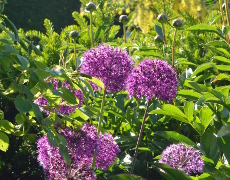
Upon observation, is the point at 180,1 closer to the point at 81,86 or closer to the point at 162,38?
the point at 162,38

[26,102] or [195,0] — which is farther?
[195,0]

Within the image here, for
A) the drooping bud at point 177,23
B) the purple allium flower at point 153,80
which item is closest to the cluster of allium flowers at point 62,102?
the purple allium flower at point 153,80

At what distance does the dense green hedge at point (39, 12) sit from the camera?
41.2 feet

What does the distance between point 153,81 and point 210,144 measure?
1.06 ft

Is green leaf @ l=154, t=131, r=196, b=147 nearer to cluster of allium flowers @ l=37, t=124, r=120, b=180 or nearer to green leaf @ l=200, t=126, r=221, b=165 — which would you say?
green leaf @ l=200, t=126, r=221, b=165

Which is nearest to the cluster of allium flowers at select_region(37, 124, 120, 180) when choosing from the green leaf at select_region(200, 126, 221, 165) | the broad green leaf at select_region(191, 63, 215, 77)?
the green leaf at select_region(200, 126, 221, 165)

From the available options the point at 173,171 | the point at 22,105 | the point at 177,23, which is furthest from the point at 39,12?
the point at 173,171

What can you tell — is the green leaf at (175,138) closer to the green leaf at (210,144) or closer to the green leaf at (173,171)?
the green leaf at (210,144)

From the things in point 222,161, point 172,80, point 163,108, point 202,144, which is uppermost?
point 172,80

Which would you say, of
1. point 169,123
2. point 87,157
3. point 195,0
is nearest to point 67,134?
point 87,157

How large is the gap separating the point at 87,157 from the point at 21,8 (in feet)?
40.0

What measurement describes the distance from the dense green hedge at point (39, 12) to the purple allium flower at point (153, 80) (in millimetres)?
11051

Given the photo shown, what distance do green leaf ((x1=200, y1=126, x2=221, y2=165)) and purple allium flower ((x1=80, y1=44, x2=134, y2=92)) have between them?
368 millimetres

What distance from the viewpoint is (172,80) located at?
63.7 inches
